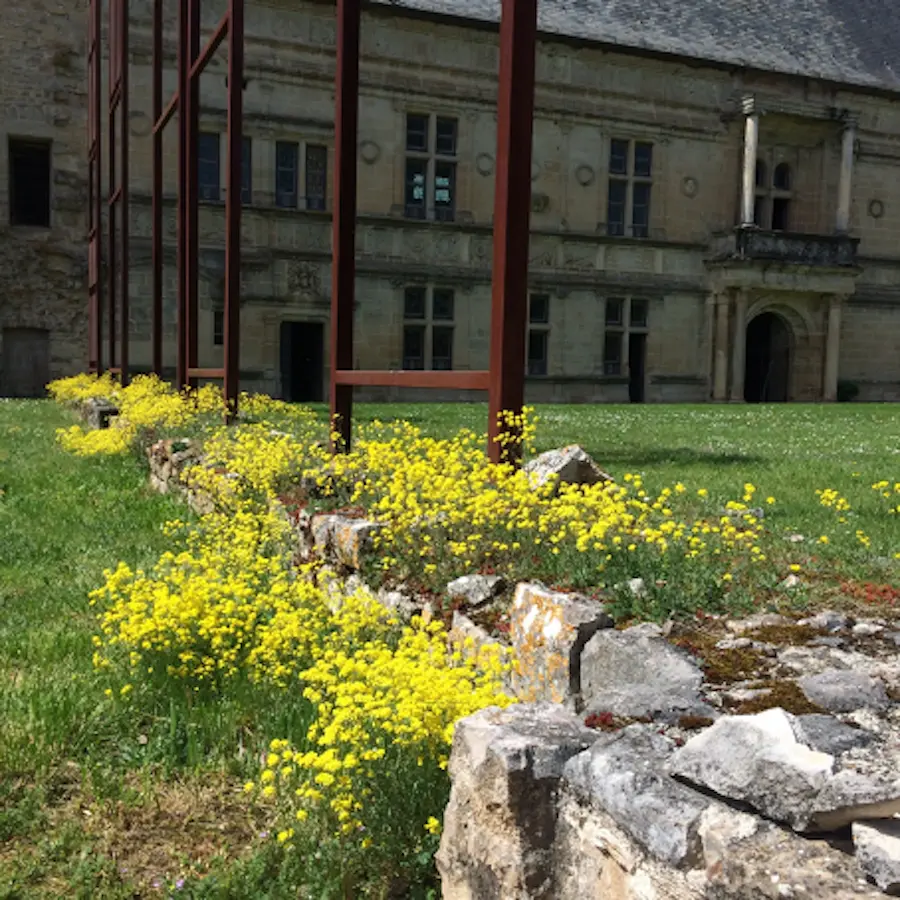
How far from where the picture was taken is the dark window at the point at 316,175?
23.3 metres

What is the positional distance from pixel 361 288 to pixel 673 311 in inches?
365

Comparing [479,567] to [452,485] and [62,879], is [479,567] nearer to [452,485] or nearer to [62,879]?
[452,485]

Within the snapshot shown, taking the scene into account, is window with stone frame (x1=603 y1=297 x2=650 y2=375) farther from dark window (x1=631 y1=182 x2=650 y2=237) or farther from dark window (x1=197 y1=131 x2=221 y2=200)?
dark window (x1=197 y1=131 x2=221 y2=200)

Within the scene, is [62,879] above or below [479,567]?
below

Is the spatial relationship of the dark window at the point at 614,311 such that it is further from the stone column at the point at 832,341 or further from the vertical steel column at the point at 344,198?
the vertical steel column at the point at 344,198

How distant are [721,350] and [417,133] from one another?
1049cm

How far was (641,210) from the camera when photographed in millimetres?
27109

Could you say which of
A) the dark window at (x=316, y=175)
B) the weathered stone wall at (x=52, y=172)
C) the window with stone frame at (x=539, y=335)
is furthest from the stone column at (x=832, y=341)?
the weathered stone wall at (x=52, y=172)

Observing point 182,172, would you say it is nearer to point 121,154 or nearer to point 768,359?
point 121,154

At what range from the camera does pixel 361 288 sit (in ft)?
78.5

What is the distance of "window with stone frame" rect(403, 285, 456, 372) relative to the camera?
2470 centimetres

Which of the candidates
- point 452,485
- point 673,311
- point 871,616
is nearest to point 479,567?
point 452,485

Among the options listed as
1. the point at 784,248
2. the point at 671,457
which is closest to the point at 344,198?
the point at 671,457

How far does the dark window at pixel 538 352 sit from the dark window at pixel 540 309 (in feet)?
1.08
